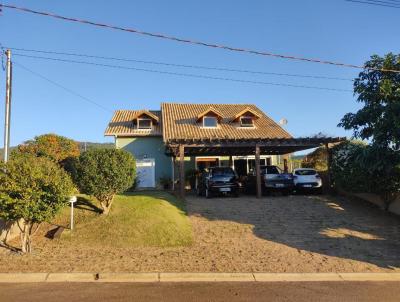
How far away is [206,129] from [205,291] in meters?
21.3

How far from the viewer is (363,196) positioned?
1962 cm

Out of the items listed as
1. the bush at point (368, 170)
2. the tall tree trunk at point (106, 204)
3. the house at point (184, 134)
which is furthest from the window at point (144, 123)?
the tall tree trunk at point (106, 204)

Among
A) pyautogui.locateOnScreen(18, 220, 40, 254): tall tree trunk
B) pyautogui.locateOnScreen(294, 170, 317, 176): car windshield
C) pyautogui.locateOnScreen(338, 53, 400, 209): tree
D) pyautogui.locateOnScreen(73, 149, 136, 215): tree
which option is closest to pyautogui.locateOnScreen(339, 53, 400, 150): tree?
pyautogui.locateOnScreen(338, 53, 400, 209): tree

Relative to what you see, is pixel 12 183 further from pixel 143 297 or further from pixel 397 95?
pixel 397 95

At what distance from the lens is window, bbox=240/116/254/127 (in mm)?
30156

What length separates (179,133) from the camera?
27.5 m

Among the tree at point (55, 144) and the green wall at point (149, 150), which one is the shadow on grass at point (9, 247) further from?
the tree at point (55, 144)

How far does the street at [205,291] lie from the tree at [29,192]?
2.44m

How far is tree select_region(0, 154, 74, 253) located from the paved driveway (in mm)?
4405

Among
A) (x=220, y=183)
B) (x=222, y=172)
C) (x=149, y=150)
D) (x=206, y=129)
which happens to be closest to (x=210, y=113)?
(x=206, y=129)

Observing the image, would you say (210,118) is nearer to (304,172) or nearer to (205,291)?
(304,172)

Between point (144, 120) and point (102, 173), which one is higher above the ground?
point (144, 120)

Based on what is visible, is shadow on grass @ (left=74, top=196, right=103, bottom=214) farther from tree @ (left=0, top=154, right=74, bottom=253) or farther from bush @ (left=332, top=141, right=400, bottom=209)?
bush @ (left=332, top=141, right=400, bottom=209)

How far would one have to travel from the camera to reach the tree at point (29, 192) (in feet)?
34.6
